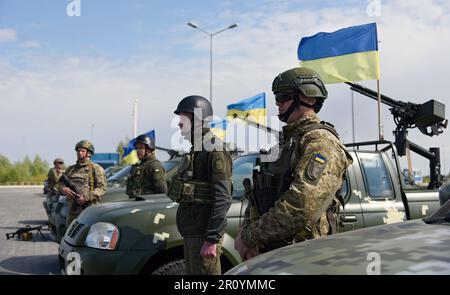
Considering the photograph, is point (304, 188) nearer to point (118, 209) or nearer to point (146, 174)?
→ point (118, 209)

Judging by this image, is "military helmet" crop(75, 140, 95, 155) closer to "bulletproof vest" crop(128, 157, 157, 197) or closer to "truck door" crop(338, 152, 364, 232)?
"bulletproof vest" crop(128, 157, 157, 197)

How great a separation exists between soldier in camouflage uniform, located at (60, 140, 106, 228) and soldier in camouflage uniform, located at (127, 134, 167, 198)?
558 mm

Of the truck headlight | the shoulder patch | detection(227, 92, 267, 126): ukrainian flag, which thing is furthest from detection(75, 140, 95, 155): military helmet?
detection(227, 92, 267, 126): ukrainian flag

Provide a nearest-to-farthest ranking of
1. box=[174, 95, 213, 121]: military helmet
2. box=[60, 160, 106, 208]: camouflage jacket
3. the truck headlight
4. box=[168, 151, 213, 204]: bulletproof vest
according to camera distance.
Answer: box=[168, 151, 213, 204]: bulletproof vest, box=[174, 95, 213, 121]: military helmet, the truck headlight, box=[60, 160, 106, 208]: camouflage jacket

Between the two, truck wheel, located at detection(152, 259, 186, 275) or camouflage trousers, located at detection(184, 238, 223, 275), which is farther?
truck wheel, located at detection(152, 259, 186, 275)

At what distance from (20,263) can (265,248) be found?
5297 millimetres

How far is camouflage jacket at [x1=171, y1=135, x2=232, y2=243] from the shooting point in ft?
10.8

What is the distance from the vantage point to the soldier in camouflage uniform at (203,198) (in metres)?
3.29

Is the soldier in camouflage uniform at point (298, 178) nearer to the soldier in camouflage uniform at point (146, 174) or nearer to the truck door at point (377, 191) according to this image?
the truck door at point (377, 191)

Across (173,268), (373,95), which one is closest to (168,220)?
(173,268)

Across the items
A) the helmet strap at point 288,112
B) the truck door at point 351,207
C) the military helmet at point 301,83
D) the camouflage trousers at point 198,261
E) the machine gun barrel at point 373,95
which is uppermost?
the machine gun barrel at point 373,95

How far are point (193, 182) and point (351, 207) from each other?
1.56 meters

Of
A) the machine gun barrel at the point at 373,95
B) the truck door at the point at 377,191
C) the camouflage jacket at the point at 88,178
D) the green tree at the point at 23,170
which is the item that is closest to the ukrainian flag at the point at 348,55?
the machine gun barrel at the point at 373,95
